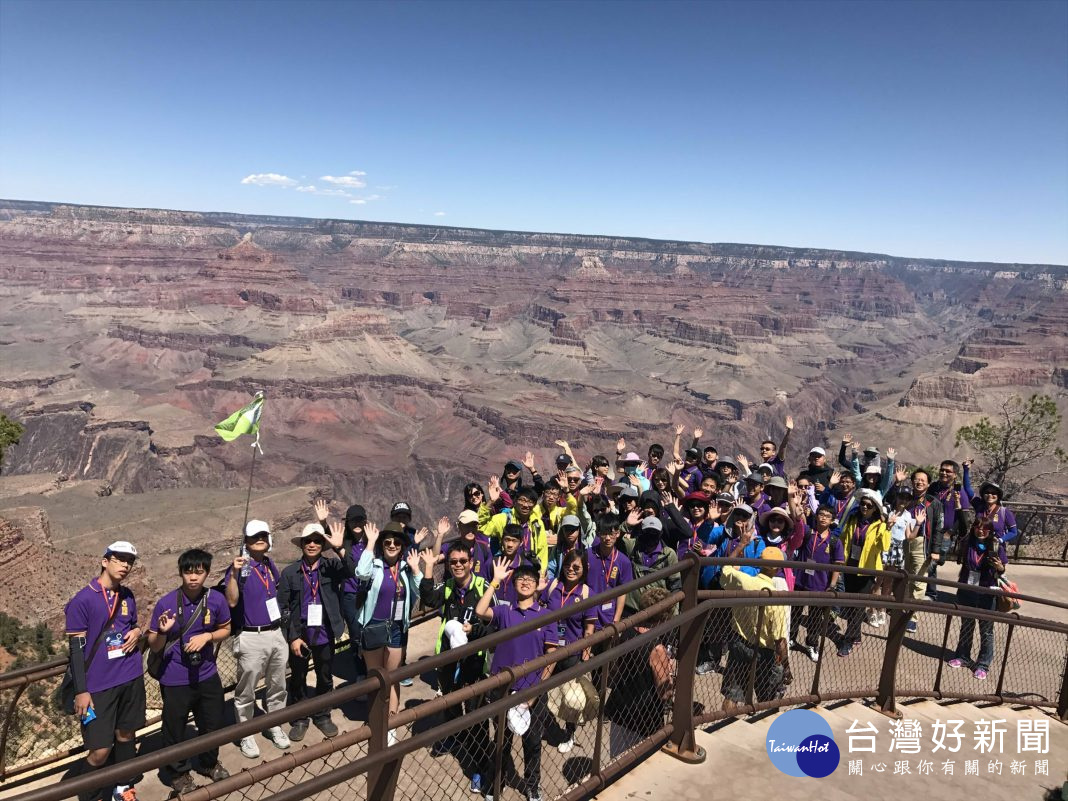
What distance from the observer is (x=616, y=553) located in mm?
6941

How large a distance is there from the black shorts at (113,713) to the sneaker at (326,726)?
5.78ft

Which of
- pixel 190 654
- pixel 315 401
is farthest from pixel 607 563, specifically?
pixel 315 401

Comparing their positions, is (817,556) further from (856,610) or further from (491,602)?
(491,602)

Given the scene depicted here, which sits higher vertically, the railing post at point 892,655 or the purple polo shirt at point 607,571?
the purple polo shirt at point 607,571

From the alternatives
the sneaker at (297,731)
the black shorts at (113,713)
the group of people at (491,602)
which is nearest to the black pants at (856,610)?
the group of people at (491,602)

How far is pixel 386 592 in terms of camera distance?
22.2 ft

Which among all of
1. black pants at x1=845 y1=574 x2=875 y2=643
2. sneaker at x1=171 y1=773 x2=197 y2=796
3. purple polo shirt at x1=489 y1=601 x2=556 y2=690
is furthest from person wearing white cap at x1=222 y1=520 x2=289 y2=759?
black pants at x1=845 y1=574 x2=875 y2=643

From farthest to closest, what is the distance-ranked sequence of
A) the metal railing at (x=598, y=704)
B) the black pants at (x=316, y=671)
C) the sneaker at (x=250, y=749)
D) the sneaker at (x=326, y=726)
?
the black pants at (x=316, y=671), the sneaker at (x=326, y=726), the sneaker at (x=250, y=749), the metal railing at (x=598, y=704)

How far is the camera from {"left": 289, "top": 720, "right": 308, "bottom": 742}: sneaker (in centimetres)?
677

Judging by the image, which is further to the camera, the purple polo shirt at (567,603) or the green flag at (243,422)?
the green flag at (243,422)

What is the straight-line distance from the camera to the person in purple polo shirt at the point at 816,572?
27.7ft

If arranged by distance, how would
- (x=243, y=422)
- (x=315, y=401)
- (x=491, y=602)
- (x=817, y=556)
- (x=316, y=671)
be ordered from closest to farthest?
(x=491, y=602)
(x=316, y=671)
(x=817, y=556)
(x=243, y=422)
(x=315, y=401)

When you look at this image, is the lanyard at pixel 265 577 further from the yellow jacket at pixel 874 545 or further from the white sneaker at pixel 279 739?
the yellow jacket at pixel 874 545

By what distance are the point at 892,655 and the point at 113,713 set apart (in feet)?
24.3
